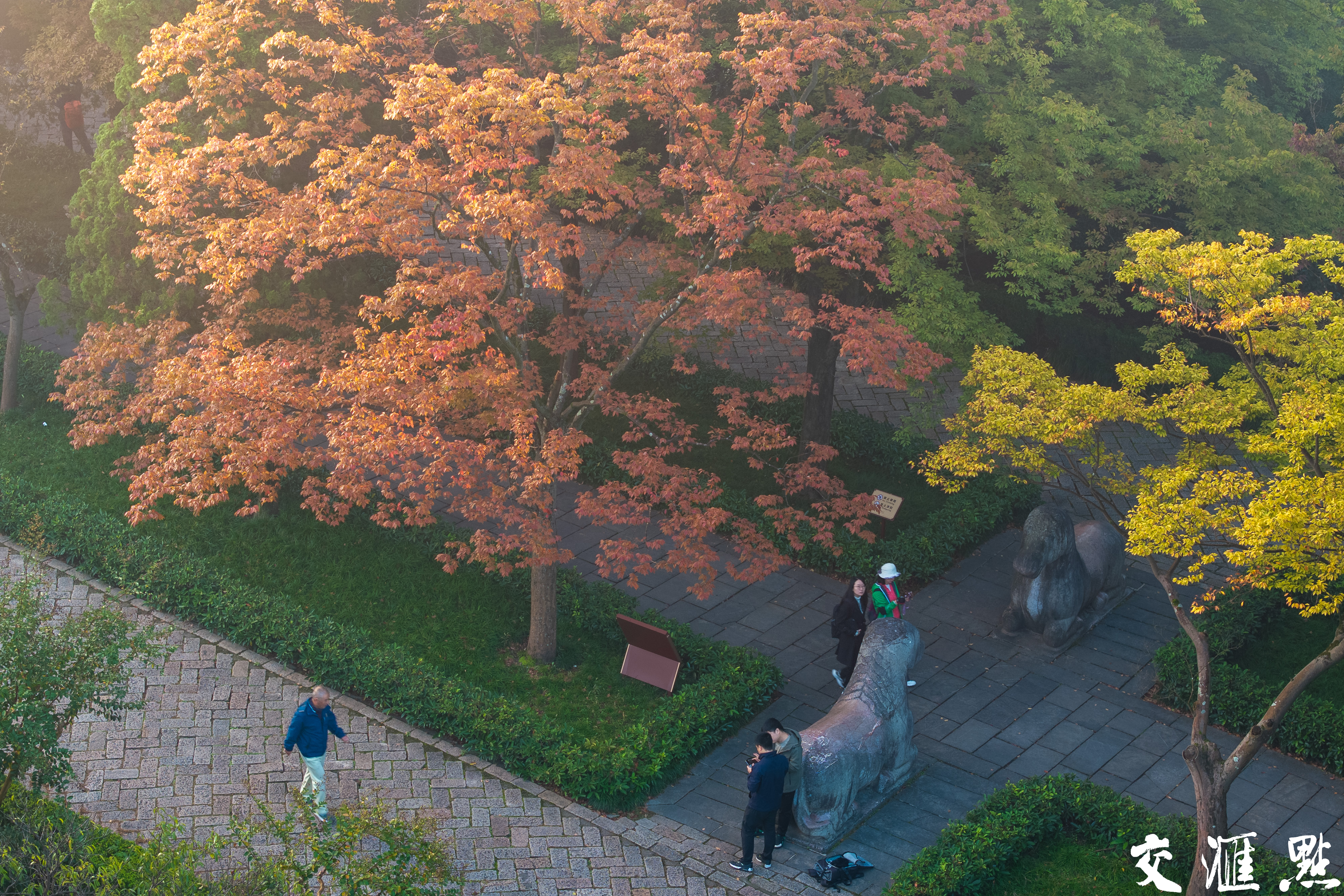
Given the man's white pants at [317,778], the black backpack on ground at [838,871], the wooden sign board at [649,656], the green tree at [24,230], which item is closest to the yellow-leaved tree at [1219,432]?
the black backpack on ground at [838,871]

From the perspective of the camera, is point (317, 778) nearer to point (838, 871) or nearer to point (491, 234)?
point (838, 871)

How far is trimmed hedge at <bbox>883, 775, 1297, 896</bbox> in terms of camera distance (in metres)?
11.4

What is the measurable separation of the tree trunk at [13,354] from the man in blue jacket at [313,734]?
11654 mm

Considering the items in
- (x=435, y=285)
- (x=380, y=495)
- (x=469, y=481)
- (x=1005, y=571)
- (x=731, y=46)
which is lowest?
(x=380, y=495)

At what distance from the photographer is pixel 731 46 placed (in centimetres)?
1700

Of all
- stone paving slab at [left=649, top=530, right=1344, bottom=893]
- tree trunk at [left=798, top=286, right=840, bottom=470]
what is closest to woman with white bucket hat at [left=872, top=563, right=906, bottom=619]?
stone paving slab at [left=649, top=530, right=1344, bottom=893]

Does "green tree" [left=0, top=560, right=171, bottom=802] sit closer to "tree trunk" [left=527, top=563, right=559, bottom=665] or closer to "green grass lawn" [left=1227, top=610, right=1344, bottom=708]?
"tree trunk" [left=527, top=563, right=559, bottom=665]

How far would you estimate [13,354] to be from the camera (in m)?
20.1

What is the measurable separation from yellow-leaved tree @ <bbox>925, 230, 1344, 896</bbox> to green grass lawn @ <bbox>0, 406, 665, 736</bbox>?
15.8 feet

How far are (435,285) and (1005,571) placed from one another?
9.54 m

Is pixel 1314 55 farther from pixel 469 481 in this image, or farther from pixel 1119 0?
pixel 469 481

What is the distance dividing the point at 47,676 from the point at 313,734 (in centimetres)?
241

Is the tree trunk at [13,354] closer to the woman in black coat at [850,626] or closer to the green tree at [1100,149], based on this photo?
the woman in black coat at [850,626]

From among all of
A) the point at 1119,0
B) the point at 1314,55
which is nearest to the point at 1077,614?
the point at 1119,0
